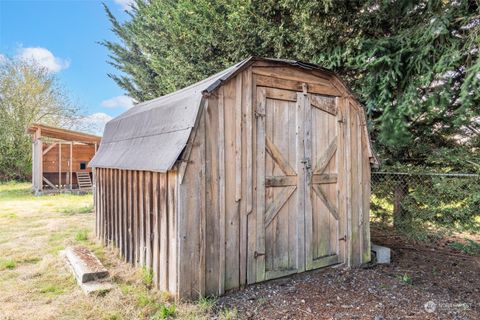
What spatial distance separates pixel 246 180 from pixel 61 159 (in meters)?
13.2

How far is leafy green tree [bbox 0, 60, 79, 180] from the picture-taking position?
50.9 ft

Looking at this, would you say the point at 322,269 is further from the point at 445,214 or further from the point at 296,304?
the point at 445,214

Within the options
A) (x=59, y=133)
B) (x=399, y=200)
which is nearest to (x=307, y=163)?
(x=399, y=200)

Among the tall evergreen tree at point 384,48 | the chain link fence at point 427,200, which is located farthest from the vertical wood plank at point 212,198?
the chain link fence at point 427,200

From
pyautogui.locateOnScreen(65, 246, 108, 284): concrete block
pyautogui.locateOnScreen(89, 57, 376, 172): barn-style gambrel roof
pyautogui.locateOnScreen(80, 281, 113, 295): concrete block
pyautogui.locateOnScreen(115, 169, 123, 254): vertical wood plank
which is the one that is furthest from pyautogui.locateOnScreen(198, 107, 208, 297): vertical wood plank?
pyautogui.locateOnScreen(115, 169, 123, 254): vertical wood plank

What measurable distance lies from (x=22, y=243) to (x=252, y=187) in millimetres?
4727

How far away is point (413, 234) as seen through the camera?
16.3 ft

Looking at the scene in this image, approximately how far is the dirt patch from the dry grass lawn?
53 cm

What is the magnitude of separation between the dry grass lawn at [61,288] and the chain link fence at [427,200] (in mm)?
3625

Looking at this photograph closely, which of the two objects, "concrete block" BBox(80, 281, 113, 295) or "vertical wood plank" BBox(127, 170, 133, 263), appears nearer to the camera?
"concrete block" BBox(80, 281, 113, 295)

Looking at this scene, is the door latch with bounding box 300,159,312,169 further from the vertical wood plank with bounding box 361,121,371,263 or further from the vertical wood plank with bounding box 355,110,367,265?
the vertical wood plank with bounding box 361,121,371,263

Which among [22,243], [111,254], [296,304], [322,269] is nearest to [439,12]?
[322,269]

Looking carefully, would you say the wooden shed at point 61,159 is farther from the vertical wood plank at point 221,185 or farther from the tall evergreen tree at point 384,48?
the vertical wood plank at point 221,185

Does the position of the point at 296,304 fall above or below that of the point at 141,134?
below
